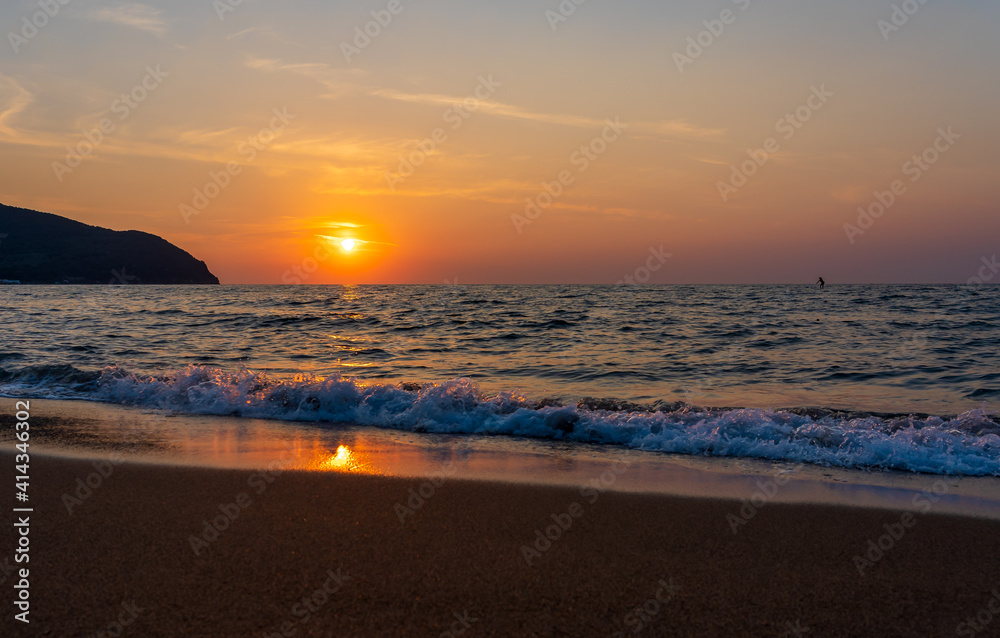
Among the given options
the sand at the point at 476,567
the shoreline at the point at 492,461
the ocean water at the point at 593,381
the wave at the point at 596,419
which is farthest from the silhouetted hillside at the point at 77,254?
the sand at the point at 476,567

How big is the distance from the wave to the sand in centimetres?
223

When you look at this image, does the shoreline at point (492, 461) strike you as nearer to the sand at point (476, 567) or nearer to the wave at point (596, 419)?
the wave at point (596, 419)

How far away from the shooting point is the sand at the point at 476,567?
10.5 feet

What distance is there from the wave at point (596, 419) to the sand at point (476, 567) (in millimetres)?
2229

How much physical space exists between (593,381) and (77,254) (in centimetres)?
17533

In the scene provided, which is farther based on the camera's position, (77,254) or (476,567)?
(77,254)

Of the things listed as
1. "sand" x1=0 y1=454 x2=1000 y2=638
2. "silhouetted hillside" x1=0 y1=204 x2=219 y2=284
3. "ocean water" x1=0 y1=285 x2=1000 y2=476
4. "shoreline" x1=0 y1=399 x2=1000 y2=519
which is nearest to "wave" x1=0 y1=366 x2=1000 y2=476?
"ocean water" x1=0 y1=285 x2=1000 y2=476

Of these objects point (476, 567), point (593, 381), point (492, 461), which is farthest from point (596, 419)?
point (476, 567)

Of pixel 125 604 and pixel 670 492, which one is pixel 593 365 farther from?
pixel 125 604

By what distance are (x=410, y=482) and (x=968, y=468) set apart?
19.7ft

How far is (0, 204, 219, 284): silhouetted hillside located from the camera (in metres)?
142

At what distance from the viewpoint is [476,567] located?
12.6ft

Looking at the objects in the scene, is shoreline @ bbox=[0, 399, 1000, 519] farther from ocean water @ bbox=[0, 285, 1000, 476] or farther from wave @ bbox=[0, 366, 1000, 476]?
ocean water @ bbox=[0, 285, 1000, 476]

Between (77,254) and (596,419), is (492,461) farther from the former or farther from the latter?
(77,254)
